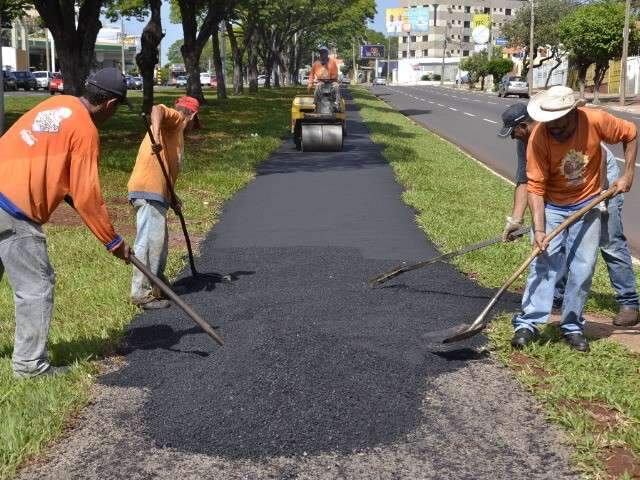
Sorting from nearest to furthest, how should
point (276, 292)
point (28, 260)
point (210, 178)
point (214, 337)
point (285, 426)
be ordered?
1. point (285, 426)
2. point (28, 260)
3. point (214, 337)
4. point (276, 292)
5. point (210, 178)

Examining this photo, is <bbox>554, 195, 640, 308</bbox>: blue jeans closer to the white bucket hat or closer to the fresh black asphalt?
the fresh black asphalt

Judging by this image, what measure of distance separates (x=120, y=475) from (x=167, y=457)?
0.74 ft

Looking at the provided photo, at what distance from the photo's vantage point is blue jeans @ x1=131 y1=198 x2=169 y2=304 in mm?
5883

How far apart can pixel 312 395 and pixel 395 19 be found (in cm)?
13403

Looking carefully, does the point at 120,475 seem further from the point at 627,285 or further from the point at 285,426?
the point at 627,285

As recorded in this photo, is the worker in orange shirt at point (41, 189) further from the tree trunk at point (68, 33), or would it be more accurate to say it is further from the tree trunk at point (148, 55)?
the tree trunk at point (148, 55)

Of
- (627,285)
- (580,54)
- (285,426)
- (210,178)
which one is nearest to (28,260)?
(285,426)

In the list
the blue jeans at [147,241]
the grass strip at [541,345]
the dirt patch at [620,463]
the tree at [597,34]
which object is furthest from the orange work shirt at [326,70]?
the tree at [597,34]

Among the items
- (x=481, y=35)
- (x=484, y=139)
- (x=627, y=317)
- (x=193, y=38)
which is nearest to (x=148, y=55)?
(x=484, y=139)

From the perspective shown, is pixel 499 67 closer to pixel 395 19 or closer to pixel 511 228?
pixel 511 228

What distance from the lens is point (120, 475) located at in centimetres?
336

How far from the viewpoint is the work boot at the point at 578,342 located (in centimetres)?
482

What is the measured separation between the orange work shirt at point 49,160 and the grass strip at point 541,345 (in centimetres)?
250

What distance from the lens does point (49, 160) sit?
4.03 metres
